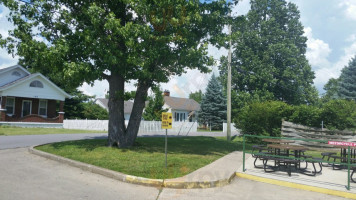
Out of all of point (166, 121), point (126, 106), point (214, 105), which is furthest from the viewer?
point (126, 106)

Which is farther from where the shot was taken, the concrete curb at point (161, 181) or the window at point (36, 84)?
the window at point (36, 84)

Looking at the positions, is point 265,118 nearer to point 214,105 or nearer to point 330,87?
point 214,105

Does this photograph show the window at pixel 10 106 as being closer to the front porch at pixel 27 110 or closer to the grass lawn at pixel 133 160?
the front porch at pixel 27 110

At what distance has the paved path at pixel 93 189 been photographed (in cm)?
593

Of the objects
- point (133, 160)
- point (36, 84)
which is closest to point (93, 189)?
point (133, 160)

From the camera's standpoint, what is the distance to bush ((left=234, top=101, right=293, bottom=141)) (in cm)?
1642

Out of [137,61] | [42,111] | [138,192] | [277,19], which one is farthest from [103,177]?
[277,19]

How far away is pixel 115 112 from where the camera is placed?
11922 mm

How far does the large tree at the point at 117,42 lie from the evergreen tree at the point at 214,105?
29.0 metres

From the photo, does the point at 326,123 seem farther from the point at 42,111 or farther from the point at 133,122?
the point at 42,111

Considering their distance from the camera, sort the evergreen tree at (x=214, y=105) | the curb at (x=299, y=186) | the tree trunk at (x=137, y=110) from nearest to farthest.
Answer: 1. the curb at (x=299, y=186)
2. the tree trunk at (x=137, y=110)
3. the evergreen tree at (x=214, y=105)

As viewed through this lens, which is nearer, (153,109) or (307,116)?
(307,116)

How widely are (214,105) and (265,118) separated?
24.4 m

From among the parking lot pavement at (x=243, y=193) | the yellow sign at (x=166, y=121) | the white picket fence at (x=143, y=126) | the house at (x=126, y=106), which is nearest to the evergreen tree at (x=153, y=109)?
the white picket fence at (x=143, y=126)
